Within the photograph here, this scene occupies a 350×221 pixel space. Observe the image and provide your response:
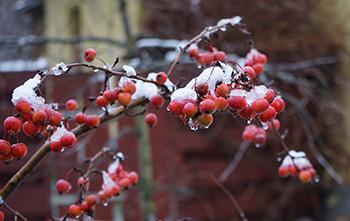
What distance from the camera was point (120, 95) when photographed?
963 millimetres

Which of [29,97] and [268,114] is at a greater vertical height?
[29,97]

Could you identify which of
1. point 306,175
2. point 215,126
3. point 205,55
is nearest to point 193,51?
point 205,55

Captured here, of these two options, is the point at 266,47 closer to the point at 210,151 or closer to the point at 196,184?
the point at 210,151

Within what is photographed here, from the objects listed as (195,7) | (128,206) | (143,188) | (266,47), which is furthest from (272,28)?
(143,188)

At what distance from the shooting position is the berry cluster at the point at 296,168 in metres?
1.24

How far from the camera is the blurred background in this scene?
3574 mm

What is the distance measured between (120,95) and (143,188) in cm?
171

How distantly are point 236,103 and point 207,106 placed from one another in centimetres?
5

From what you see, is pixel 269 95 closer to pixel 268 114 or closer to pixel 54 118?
pixel 268 114

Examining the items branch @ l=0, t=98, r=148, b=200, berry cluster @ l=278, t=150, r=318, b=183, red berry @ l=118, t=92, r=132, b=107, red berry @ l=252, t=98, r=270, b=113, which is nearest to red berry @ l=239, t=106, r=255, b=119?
red berry @ l=252, t=98, r=270, b=113

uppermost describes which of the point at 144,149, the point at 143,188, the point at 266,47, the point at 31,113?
the point at 266,47

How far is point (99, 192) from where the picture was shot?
1175mm

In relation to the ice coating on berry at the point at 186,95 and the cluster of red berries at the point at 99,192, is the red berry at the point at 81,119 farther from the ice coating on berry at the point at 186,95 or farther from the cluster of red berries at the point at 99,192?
the ice coating on berry at the point at 186,95

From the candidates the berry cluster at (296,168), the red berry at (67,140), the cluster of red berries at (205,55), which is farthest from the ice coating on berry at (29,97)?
the berry cluster at (296,168)
